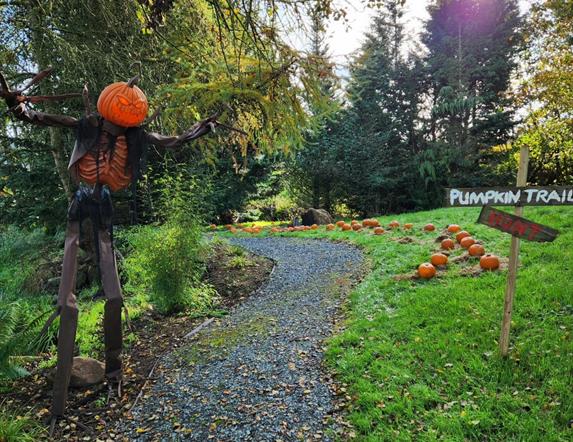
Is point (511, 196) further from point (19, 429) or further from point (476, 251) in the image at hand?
point (19, 429)

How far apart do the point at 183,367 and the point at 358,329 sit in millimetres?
1922

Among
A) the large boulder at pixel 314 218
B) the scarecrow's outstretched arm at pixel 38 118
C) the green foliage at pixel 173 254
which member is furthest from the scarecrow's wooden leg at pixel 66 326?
the large boulder at pixel 314 218

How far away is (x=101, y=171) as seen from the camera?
2.70m

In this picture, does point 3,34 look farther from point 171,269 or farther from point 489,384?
point 489,384

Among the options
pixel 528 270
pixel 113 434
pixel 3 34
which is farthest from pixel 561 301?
pixel 3 34

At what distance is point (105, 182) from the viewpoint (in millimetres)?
2760

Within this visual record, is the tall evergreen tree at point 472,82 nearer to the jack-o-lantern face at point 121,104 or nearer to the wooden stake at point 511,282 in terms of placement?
the wooden stake at point 511,282

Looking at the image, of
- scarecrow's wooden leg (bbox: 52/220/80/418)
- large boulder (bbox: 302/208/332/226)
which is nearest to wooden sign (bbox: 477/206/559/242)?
scarecrow's wooden leg (bbox: 52/220/80/418)

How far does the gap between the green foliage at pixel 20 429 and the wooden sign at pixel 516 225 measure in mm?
3904

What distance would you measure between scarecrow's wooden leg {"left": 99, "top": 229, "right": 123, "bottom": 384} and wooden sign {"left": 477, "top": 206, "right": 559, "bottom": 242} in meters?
3.20

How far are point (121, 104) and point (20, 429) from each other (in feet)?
7.96

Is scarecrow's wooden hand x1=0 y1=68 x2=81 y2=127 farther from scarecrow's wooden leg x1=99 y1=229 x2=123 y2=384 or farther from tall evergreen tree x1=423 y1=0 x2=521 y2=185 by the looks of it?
tall evergreen tree x1=423 y1=0 x2=521 y2=185

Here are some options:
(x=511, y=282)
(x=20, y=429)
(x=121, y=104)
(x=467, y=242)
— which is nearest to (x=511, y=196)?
(x=511, y=282)

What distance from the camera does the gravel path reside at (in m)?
2.77
